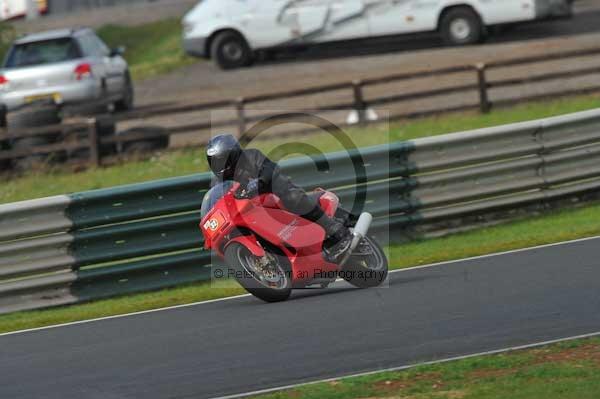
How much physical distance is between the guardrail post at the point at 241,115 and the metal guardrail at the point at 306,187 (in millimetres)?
7572

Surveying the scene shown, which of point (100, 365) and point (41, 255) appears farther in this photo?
point (41, 255)

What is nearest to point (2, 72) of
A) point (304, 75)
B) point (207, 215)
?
point (304, 75)

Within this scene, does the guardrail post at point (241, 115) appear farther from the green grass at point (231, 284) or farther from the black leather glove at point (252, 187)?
the black leather glove at point (252, 187)

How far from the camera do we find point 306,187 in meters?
12.2

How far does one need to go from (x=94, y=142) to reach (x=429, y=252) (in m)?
8.87

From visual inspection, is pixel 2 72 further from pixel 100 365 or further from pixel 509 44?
pixel 100 365

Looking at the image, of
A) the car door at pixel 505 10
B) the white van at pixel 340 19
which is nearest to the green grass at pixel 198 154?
the car door at pixel 505 10

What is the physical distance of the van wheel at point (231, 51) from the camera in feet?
93.0

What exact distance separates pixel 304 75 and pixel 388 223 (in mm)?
15240

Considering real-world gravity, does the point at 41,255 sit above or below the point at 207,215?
below

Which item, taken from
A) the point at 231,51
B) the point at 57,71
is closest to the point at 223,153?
the point at 57,71

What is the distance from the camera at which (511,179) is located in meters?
13.0

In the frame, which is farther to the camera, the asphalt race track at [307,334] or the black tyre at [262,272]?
the black tyre at [262,272]

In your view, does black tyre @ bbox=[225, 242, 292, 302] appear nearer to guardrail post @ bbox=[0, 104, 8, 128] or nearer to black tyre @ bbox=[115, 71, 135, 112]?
guardrail post @ bbox=[0, 104, 8, 128]
